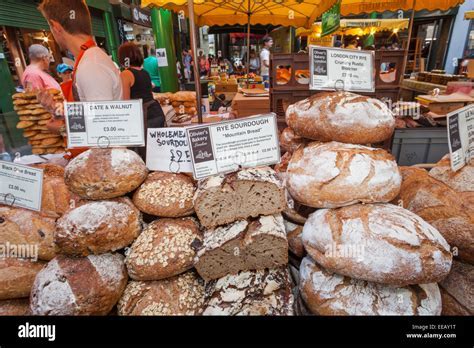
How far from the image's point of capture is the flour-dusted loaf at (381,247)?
1.00 m

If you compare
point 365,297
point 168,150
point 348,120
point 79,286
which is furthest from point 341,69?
point 79,286

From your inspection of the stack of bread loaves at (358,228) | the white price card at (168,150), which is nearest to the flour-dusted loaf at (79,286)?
the white price card at (168,150)

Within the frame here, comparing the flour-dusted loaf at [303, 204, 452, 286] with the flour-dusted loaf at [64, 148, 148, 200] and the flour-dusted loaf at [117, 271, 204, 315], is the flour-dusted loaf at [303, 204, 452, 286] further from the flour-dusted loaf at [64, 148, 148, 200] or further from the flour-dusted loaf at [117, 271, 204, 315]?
the flour-dusted loaf at [64, 148, 148, 200]

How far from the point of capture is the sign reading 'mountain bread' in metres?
1.33

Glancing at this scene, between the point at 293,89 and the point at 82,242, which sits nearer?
the point at 82,242

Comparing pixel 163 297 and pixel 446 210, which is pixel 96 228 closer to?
→ pixel 163 297

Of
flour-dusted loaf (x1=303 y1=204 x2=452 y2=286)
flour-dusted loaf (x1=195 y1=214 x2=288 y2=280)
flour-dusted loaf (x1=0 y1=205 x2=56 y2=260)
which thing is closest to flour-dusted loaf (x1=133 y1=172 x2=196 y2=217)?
flour-dusted loaf (x1=195 y1=214 x2=288 y2=280)

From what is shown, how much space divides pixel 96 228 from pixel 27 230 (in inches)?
16.4

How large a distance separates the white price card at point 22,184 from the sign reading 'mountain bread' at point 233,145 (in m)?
0.83

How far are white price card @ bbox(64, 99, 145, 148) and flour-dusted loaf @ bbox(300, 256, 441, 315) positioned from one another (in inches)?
48.0
